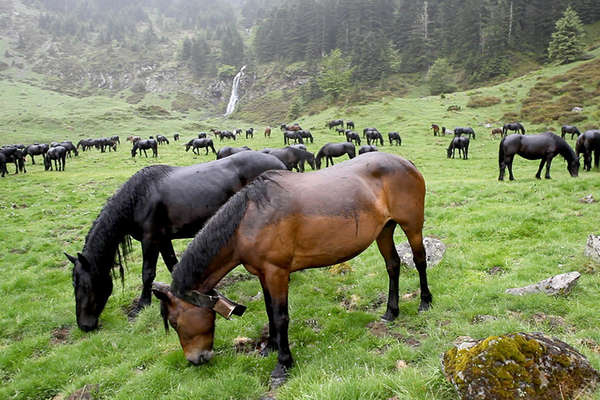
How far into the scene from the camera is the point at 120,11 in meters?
183

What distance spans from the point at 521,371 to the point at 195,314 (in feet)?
11.3

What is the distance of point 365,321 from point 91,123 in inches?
2771

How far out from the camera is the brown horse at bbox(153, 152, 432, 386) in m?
4.19

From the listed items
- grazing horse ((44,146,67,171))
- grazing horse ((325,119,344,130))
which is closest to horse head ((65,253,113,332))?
grazing horse ((44,146,67,171))

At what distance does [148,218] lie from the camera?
20.5 ft

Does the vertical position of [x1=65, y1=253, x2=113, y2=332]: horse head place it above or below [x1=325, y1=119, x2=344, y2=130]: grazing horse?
below

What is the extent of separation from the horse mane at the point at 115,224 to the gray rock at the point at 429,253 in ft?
17.7

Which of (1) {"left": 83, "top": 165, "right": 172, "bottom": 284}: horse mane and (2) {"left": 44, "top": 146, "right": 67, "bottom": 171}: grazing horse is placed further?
(2) {"left": 44, "top": 146, "right": 67, "bottom": 171}: grazing horse

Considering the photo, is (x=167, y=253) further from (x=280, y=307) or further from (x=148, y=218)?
(x=280, y=307)

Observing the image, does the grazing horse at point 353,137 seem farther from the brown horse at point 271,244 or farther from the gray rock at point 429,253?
the brown horse at point 271,244

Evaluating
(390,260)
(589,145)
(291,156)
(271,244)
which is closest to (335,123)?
(291,156)

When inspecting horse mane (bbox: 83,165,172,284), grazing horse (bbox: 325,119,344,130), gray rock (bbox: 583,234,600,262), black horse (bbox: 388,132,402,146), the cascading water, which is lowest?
gray rock (bbox: 583,234,600,262)

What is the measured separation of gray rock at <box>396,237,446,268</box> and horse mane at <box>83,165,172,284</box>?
541cm

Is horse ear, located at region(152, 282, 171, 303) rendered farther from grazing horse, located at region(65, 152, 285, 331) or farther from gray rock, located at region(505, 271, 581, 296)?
gray rock, located at region(505, 271, 581, 296)
